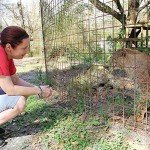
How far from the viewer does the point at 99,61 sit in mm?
4238

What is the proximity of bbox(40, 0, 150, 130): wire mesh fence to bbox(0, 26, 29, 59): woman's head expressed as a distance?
90cm

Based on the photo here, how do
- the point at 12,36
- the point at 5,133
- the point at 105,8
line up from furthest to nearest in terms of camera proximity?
the point at 105,8 → the point at 5,133 → the point at 12,36

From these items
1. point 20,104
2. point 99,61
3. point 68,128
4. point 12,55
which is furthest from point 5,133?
point 99,61

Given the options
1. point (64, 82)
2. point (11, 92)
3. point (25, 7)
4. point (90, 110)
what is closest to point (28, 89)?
point (11, 92)

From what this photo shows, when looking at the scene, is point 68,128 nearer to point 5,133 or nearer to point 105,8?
point 5,133

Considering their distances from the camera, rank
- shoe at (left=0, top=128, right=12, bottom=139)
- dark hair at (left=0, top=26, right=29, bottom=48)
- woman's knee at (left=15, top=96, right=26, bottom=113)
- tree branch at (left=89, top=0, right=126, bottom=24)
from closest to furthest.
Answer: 1. dark hair at (left=0, top=26, right=29, bottom=48)
2. woman's knee at (left=15, top=96, right=26, bottom=113)
3. shoe at (left=0, top=128, right=12, bottom=139)
4. tree branch at (left=89, top=0, right=126, bottom=24)

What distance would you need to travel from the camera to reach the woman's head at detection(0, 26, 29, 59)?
9.64 feet

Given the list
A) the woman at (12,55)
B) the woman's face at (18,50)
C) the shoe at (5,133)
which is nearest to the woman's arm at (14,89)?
the woman at (12,55)

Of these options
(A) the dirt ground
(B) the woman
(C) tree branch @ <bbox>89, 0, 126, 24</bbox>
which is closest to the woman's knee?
(B) the woman

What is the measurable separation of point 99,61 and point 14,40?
1597mm

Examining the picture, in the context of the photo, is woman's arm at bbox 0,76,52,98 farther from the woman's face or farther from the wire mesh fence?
the wire mesh fence

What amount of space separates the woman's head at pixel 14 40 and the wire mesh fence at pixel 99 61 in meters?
0.90

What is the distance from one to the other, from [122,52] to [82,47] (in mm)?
580

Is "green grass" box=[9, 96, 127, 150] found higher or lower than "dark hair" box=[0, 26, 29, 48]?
lower
